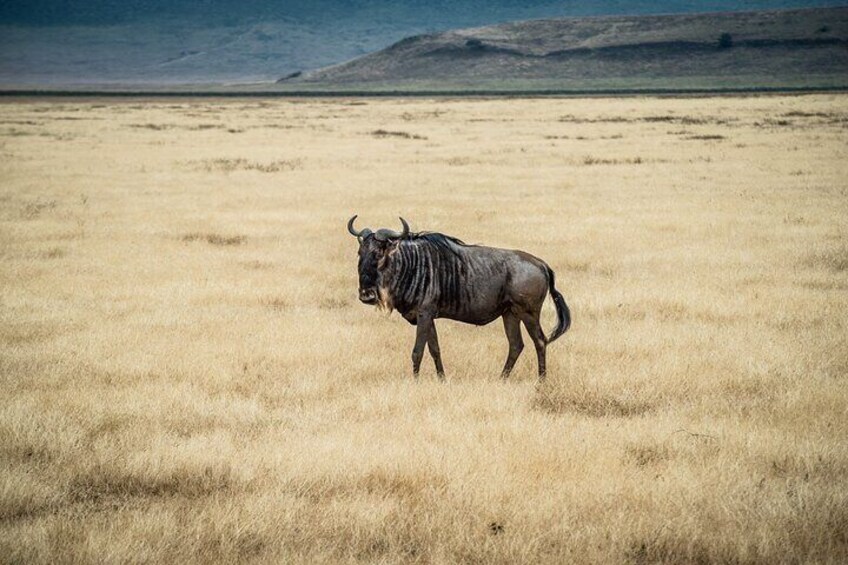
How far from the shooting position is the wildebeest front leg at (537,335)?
28.7 feet

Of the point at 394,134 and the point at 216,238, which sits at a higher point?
the point at 394,134

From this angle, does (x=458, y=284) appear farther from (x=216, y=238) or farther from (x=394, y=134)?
(x=394, y=134)

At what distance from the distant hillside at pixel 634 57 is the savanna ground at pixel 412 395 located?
11855cm

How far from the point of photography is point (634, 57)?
17012 cm

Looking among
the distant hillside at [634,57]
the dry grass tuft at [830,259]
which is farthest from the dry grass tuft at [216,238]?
the distant hillside at [634,57]

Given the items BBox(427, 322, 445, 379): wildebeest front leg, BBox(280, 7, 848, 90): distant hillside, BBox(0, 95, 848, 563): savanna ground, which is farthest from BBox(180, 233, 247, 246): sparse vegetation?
BBox(280, 7, 848, 90): distant hillside

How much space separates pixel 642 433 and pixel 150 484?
3.91m

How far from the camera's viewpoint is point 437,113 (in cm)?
7162

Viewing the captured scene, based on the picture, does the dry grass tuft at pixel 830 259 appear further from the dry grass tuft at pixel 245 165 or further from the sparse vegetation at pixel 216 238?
the dry grass tuft at pixel 245 165

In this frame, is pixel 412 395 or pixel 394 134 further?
pixel 394 134

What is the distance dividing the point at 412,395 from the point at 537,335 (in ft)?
4.96

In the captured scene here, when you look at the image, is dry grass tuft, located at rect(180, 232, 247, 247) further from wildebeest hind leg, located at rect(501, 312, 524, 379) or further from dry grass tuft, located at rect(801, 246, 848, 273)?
dry grass tuft, located at rect(801, 246, 848, 273)

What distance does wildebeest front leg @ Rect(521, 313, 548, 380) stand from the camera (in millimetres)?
8734

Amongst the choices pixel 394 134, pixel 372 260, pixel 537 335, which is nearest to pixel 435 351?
pixel 537 335
